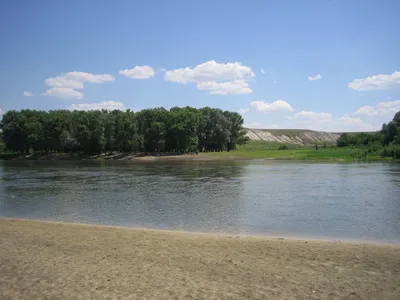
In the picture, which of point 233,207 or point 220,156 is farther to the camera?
point 220,156

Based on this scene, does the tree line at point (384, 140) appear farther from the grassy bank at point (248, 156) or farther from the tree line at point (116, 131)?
the tree line at point (116, 131)

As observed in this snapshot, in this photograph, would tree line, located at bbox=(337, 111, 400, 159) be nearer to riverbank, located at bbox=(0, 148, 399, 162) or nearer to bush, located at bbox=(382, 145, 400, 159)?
bush, located at bbox=(382, 145, 400, 159)

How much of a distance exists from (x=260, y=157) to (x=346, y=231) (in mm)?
80759

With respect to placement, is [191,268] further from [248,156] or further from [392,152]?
[248,156]

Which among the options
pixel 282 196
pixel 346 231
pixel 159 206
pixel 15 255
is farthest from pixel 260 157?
pixel 15 255

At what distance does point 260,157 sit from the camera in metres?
96.2

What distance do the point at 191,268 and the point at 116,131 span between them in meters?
98.1

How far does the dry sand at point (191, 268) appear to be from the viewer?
26.7 feet

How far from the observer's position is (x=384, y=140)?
10038 cm

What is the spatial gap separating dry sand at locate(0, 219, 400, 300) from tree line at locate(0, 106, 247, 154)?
90.5m

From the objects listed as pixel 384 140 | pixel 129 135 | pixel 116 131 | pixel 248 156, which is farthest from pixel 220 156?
pixel 384 140

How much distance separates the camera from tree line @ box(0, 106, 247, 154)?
339ft

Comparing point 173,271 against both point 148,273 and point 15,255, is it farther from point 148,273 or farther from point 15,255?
point 15,255

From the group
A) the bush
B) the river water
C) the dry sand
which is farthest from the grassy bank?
the dry sand
